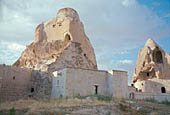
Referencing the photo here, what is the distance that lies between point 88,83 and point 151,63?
17.6m

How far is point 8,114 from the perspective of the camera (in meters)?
10.5

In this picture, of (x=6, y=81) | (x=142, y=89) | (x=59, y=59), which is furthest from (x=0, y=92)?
(x=142, y=89)

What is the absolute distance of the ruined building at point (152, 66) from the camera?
30359mm

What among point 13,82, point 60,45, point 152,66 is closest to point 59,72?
point 13,82

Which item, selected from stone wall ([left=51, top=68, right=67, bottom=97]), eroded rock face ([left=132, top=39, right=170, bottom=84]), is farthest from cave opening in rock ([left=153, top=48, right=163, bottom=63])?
stone wall ([left=51, top=68, right=67, bottom=97])

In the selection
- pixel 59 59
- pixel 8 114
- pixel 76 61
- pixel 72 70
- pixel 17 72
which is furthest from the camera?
pixel 76 61

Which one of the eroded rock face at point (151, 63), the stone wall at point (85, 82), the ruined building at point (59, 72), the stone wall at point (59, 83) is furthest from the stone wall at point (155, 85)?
the stone wall at point (59, 83)

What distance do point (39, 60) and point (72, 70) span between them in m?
9.97

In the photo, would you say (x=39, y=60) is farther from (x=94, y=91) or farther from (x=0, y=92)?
(x=94, y=91)

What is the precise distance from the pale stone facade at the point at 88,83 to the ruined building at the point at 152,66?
10.9 meters

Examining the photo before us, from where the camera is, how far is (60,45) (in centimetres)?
2802

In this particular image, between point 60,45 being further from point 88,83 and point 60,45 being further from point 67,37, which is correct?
point 88,83

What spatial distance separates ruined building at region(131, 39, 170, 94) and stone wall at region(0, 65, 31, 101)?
1792cm

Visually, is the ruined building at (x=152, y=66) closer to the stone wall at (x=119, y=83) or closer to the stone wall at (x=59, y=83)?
the stone wall at (x=119, y=83)
